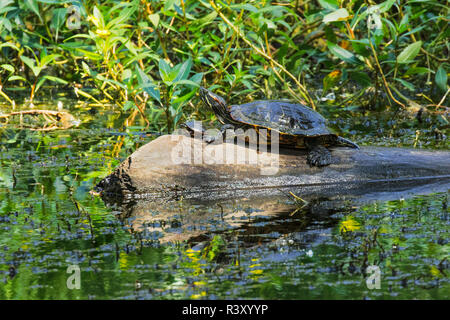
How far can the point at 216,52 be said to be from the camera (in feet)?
34.5

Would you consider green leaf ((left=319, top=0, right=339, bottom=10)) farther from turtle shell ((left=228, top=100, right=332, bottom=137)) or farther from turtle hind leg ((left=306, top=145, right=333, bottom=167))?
turtle hind leg ((left=306, top=145, right=333, bottom=167))

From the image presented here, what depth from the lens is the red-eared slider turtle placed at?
6.62 m

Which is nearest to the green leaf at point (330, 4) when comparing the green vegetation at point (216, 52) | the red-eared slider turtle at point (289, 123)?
the green vegetation at point (216, 52)

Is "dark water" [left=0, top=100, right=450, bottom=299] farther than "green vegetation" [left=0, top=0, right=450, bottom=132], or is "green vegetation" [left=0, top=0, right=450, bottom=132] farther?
"green vegetation" [left=0, top=0, right=450, bottom=132]

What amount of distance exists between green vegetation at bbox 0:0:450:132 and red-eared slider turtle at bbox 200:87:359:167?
1.84ft

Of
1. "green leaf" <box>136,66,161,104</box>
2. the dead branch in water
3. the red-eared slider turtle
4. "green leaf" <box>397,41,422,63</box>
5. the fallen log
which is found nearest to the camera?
the fallen log

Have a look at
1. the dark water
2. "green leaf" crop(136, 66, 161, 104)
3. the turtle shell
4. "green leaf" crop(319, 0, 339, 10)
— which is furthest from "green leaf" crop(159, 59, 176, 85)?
"green leaf" crop(319, 0, 339, 10)

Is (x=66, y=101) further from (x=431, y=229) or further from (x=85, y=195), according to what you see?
(x=431, y=229)

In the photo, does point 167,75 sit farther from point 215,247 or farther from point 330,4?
point 330,4

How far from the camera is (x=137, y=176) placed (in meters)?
6.50

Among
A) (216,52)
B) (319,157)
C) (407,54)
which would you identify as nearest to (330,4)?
(407,54)
